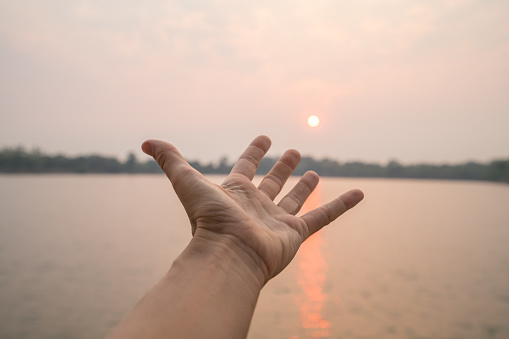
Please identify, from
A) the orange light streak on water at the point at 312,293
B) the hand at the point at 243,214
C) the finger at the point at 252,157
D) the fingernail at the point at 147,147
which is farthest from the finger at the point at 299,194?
the orange light streak on water at the point at 312,293

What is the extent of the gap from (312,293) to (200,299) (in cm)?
1289

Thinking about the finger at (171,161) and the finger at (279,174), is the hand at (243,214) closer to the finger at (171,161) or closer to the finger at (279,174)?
the finger at (171,161)

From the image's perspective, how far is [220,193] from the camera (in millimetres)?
2500

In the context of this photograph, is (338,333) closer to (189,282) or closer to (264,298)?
(264,298)

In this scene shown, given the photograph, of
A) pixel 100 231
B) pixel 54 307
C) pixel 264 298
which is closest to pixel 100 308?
pixel 54 307

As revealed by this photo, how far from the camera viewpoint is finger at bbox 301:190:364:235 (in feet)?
10.1

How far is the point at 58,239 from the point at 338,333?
20055 mm

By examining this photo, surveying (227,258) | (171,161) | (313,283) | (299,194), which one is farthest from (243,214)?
(313,283)

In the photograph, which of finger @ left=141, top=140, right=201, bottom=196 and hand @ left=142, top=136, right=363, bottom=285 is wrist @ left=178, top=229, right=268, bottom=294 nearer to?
hand @ left=142, top=136, right=363, bottom=285

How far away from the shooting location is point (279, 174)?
11.9 ft

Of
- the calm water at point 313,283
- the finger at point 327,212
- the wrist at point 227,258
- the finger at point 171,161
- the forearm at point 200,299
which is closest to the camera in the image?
the forearm at point 200,299

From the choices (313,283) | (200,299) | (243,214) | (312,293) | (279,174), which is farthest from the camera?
(313,283)

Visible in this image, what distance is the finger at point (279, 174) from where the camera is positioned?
339cm

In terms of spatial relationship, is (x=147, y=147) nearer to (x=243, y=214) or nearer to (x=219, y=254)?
(x=243, y=214)
